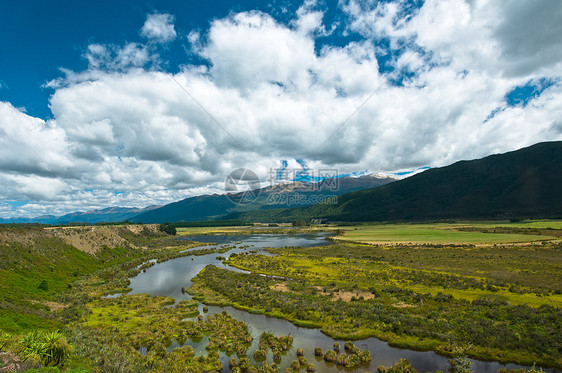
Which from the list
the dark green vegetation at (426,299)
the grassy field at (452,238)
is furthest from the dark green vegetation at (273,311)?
the grassy field at (452,238)

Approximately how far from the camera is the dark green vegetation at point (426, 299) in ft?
81.7

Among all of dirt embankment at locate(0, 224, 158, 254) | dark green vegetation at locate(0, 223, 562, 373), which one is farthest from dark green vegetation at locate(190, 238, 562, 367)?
dirt embankment at locate(0, 224, 158, 254)

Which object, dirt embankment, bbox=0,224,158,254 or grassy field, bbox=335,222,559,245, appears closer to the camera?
dirt embankment, bbox=0,224,158,254

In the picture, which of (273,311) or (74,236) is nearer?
(273,311)

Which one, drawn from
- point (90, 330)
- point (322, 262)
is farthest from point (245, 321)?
point (322, 262)

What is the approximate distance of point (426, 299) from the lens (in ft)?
119

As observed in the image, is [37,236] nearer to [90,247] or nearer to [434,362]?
[90,247]

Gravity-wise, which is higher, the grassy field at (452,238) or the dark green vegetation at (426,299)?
the dark green vegetation at (426,299)

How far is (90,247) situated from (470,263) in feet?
333

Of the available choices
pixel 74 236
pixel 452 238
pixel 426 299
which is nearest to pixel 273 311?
pixel 426 299

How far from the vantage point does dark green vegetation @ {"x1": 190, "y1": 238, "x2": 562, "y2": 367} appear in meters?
24.9

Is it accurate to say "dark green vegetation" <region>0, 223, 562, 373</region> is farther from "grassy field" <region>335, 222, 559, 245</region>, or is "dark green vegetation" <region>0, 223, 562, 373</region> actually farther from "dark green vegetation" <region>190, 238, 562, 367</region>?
"grassy field" <region>335, 222, 559, 245</region>

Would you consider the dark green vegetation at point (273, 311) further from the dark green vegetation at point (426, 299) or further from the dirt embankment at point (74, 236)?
the dirt embankment at point (74, 236)

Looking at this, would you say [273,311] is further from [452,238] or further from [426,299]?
[452,238]
